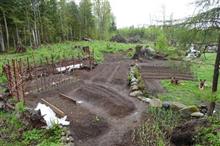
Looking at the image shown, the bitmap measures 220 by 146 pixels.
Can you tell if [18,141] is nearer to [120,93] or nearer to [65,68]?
[120,93]

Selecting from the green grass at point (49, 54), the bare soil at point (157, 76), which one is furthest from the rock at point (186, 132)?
the green grass at point (49, 54)

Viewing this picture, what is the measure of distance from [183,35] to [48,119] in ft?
24.9

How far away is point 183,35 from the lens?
454 inches

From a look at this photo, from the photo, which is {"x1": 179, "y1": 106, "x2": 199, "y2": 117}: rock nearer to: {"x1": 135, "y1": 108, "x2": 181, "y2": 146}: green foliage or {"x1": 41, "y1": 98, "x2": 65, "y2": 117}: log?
{"x1": 135, "y1": 108, "x2": 181, "y2": 146}: green foliage

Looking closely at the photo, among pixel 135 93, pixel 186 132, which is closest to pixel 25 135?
pixel 186 132

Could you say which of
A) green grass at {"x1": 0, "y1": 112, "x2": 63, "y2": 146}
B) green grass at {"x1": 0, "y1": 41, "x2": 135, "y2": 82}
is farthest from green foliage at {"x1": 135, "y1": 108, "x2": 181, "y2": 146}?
green grass at {"x1": 0, "y1": 41, "x2": 135, "y2": 82}

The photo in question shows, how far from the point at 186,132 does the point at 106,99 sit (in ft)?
20.7

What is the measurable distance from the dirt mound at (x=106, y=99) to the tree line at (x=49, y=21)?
21762 mm

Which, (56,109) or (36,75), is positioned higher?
(36,75)

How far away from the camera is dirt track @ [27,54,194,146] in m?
10.2

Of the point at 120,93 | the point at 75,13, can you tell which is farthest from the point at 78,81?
the point at 75,13

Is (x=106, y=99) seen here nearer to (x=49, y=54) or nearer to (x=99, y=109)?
(x=99, y=109)

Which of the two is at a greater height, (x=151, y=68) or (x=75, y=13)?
(x=75, y=13)

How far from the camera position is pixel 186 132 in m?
9.26
